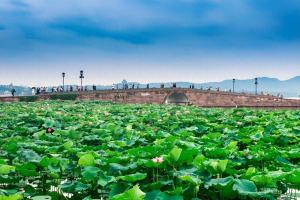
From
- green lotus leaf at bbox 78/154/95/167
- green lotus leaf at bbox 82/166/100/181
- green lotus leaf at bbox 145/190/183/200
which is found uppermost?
green lotus leaf at bbox 78/154/95/167

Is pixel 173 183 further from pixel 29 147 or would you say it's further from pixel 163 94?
pixel 163 94

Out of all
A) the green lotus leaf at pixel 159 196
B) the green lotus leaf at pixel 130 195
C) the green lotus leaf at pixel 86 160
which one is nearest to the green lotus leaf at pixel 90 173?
the green lotus leaf at pixel 86 160

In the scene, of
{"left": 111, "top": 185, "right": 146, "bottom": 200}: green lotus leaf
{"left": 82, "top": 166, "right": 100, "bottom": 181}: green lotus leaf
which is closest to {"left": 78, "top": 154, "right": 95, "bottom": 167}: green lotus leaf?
{"left": 82, "top": 166, "right": 100, "bottom": 181}: green lotus leaf

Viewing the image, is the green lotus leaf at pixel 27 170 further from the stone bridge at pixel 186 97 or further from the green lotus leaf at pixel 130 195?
the stone bridge at pixel 186 97

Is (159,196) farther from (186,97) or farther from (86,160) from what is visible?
(186,97)

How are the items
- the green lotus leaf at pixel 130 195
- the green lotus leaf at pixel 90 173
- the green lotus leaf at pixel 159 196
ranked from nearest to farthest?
the green lotus leaf at pixel 130 195 < the green lotus leaf at pixel 159 196 < the green lotus leaf at pixel 90 173

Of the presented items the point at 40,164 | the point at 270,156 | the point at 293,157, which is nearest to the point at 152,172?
Result: the point at 40,164

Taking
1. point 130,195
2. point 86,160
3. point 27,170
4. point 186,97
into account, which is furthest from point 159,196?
point 186,97

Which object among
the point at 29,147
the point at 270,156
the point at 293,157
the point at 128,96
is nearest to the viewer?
the point at 270,156

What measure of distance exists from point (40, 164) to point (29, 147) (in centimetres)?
134

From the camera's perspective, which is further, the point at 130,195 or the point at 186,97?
the point at 186,97

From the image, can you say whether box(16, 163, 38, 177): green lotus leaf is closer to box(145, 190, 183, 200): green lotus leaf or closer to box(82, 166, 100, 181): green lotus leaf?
box(82, 166, 100, 181): green lotus leaf

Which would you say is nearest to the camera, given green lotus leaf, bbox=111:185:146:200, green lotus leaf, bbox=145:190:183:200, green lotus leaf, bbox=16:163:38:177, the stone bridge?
green lotus leaf, bbox=111:185:146:200

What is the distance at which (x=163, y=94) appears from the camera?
2306 inches
